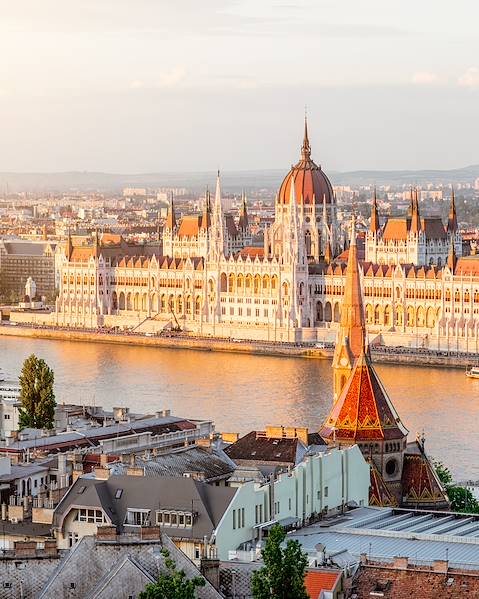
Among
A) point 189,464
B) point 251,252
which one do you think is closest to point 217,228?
point 251,252

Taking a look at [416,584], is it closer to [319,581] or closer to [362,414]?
[319,581]

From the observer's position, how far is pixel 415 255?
211ft

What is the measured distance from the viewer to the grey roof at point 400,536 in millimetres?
17016

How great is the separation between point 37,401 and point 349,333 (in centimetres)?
441

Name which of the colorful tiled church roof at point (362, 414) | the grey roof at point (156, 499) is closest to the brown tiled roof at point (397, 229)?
the colorful tiled church roof at point (362, 414)

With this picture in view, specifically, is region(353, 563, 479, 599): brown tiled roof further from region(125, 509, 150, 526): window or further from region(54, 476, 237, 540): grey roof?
region(125, 509, 150, 526): window

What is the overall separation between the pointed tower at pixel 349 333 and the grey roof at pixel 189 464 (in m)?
5.08

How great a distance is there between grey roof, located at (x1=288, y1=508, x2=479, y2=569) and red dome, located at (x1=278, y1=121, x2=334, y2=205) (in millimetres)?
47309

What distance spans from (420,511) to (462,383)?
28982 millimetres

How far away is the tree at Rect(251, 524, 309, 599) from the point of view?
14.0 meters

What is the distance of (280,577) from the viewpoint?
14055 millimetres

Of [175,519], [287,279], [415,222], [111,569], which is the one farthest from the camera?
[415,222]

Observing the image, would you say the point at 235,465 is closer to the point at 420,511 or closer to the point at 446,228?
the point at 420,511

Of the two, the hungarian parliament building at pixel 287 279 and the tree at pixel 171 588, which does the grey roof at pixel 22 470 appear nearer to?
the tree at pixel 171 588
